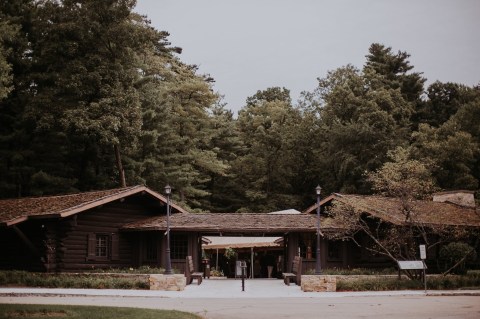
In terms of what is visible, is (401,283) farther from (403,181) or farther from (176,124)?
(176,124)

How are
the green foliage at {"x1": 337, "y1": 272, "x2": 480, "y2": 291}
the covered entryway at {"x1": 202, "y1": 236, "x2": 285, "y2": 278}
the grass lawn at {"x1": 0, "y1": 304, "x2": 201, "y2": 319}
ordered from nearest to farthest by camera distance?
the grass lawn at {"x1": 0, "y1": 304, "x2": 201, "y2": 319} → the green foliage at {"x1": 337, "y1": 272, "x2": 480, "y2": 291} → the covered entryway at {"x1": 202, "y1": 236, "x2": 285, "y2": 278}

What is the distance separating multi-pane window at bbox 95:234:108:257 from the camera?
30.1 metres

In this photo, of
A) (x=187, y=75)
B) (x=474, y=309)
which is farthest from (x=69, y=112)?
(x=474, y=309)

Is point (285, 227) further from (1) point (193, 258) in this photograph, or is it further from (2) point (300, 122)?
(2) point (300, 122)

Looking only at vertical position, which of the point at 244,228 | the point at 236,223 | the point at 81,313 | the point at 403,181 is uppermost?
the point at 403,181

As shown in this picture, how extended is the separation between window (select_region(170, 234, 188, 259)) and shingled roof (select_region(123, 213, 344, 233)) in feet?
3.41

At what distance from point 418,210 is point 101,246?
53.8 feet

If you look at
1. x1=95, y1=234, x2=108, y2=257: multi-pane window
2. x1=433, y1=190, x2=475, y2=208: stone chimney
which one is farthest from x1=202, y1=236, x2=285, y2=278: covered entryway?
x1=433, y1=190, x2=475, y2=208: stone chimney

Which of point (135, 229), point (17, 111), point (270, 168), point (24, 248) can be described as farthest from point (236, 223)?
point (270, 168)

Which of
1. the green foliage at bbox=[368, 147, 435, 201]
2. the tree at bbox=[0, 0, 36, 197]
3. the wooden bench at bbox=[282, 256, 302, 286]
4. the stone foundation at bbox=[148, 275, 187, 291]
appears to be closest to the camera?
the stone foundation at bbox=[148, 275, 187, 291]

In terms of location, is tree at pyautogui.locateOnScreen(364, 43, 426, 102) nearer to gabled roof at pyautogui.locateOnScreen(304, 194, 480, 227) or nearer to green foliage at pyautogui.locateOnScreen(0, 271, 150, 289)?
gabled roof at pyautogui.locateOnScreen(304, 194, 480, 227)

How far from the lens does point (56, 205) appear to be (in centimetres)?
2864

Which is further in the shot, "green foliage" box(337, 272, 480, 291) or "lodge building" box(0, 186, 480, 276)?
"lodge building" box(0, 186, 480, 276)

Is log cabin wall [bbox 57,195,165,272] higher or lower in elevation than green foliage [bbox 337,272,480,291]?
higher
